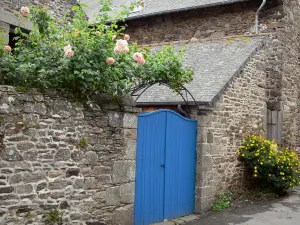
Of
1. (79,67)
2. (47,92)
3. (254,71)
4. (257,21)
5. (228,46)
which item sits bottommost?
(47,92)


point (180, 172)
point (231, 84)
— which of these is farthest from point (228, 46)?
point (180, 172)

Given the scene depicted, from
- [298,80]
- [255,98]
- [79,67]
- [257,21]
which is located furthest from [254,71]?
[79,67]

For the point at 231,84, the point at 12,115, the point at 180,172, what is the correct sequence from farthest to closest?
the point at 231,84 < the point at 180,172 < the point at 12,115

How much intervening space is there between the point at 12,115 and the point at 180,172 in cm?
376

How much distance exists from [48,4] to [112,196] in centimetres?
597

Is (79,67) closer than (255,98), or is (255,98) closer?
(79,67)

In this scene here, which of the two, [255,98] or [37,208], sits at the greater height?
[255,98]

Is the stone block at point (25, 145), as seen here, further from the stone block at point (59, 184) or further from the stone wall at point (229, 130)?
the stone wall at point (229, 130)

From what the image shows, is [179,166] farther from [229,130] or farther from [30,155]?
[30,155]

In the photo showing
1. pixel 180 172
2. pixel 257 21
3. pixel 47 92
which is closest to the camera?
pixel 47 92

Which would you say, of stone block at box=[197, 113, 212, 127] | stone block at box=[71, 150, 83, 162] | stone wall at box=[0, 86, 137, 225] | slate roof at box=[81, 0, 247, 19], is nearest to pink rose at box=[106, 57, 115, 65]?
stone wall at box=[0, 86, 137, 225]

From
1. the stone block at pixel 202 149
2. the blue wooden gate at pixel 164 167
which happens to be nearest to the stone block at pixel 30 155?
the blue wooden gate at pixel 164 167

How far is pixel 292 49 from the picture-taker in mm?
11336

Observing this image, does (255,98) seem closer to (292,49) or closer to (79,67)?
(292,49)
